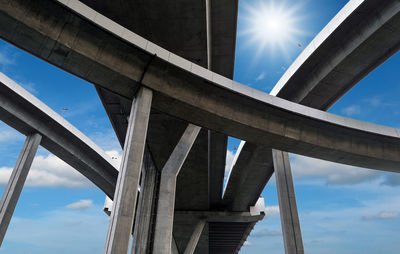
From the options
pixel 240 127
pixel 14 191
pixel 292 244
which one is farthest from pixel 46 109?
pixel 292 244

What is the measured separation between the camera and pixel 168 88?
37.5 ft

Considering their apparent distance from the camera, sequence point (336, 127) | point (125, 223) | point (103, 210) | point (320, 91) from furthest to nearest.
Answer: point (103, 210) < point (320, 91) < point (336, 127) < point (125, 223)

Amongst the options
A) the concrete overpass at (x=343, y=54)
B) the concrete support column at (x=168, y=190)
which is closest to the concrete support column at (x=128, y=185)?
the concrete support column at (x=168, y=190)

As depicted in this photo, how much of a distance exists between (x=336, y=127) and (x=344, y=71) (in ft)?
10.8

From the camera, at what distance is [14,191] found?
685 inches

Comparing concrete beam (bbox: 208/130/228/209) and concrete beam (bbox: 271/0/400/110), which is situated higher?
concrete beam (bbox: 208/130/228/209)

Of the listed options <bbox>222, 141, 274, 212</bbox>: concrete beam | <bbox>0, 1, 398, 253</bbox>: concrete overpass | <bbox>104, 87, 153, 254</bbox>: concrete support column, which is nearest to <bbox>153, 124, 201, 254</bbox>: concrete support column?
<bbox>0, 1, 398, 253</bbox>: concrete overpass

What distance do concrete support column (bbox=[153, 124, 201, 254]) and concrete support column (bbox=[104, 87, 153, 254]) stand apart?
5.10 m

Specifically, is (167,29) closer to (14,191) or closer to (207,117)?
(207,117)

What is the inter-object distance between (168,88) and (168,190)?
6.63m

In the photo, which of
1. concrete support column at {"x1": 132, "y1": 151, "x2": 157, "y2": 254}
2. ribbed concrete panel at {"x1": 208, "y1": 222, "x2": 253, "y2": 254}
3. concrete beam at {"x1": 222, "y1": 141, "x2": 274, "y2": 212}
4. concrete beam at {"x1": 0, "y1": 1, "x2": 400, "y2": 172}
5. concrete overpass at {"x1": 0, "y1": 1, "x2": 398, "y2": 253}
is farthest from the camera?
ribbed concrete panel at {"x1": 208, "y1": 222, "x2": 253, "y2": 254}

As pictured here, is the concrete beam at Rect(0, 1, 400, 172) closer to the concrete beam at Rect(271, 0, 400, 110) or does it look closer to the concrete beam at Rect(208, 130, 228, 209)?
the concrete beam at Rect(271, 0, 400, 110)

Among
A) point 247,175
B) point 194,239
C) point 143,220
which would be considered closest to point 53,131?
point 143,220

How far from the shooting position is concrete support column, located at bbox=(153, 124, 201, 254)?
15367 mm
